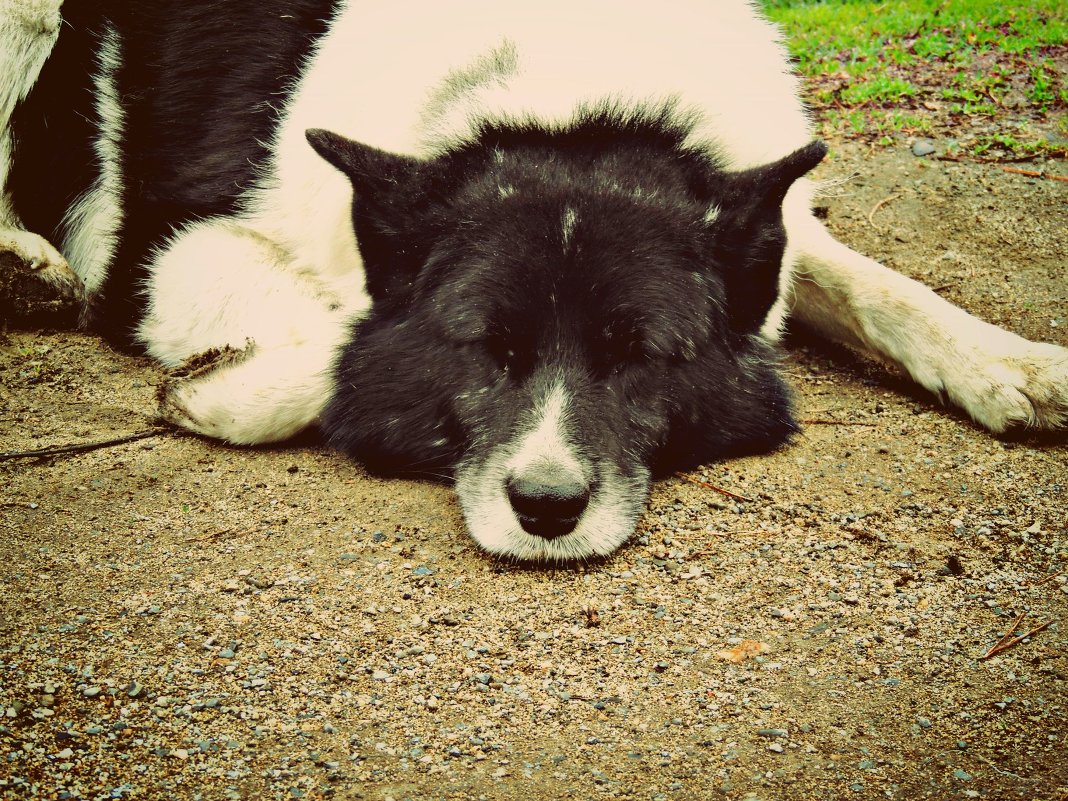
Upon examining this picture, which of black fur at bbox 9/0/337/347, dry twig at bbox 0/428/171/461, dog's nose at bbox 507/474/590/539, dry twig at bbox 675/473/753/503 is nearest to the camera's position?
dog's nose at bbox 507/474/590/539

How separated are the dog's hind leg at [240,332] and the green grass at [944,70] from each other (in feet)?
8.89

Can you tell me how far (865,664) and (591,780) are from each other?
28.6 inches

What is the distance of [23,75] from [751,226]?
3.12m

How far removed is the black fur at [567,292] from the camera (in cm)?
259

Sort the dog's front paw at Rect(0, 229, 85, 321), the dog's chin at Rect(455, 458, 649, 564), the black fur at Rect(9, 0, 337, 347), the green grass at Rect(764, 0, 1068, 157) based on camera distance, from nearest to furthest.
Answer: the dog's chin at Rect(455, 458, 649, 564), the black fur at Rect(9, 0, 337, 347), the dog's front paw at Rect(0, 229, 85, 321), the green grass at Rect(764, 0, 1068, 157)

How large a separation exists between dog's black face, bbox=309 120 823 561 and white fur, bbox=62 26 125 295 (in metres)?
1.56

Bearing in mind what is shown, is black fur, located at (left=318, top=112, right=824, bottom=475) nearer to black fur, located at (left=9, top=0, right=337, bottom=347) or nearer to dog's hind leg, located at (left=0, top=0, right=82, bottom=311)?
black fur, located at (left=9, top=0, right=337, bottom=347)

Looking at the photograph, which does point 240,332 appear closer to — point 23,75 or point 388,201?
point 388,201

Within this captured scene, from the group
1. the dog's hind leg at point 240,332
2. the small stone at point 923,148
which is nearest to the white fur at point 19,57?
the dog's hind leg at point 240,332

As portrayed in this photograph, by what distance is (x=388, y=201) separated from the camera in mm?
2760

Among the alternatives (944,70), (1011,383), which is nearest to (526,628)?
(1011,383)

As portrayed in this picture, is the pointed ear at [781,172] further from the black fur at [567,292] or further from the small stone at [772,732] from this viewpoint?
the small stone at [772,732]

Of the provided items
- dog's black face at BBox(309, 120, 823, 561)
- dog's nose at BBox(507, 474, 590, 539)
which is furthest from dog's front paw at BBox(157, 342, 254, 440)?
dog's nose at BBox(507, 474, 590, 539)

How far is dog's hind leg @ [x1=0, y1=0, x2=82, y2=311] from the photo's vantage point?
390cm
